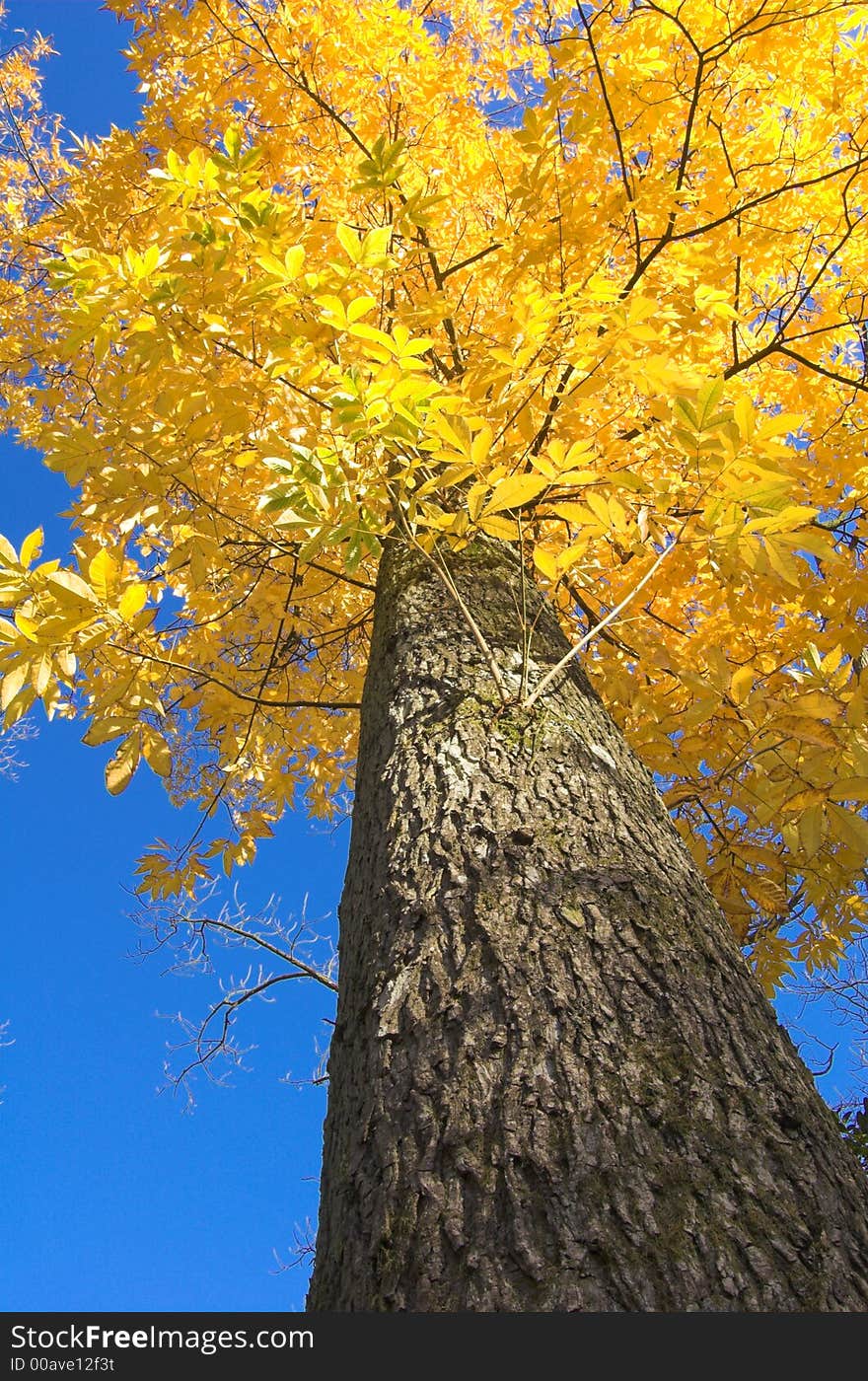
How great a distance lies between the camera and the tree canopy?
4.62ft

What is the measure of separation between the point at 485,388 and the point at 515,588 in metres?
0.62

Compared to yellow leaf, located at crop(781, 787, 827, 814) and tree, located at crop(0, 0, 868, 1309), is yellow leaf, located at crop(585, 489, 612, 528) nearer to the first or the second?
tree, located at crop(0, 0, 868, 1309)

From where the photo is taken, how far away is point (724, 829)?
2.44 m

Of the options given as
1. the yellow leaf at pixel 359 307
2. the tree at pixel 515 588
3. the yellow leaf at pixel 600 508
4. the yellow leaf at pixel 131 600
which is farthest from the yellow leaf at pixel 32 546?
the yellow leaf at pixel 600 508

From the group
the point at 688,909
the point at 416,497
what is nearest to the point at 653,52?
the point at 416,497

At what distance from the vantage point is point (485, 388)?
158 cm

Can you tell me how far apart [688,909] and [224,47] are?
10.8 feet

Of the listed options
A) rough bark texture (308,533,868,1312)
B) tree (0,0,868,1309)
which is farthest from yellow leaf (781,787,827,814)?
rough bark texture (308,533,868,1312)

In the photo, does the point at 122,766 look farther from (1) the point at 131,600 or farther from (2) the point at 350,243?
(2) the point at 350,243

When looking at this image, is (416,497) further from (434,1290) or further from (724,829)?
(724,829)

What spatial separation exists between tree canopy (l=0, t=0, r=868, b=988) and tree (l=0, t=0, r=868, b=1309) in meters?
0.02

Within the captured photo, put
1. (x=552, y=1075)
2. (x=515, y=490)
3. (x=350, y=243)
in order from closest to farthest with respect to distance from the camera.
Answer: (x=552, y=1075) < (x=515, y=490) < (x=350, y=243)

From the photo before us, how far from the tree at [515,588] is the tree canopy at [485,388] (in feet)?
0.06

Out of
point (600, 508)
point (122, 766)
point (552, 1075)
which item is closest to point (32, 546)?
point (122, 766)
